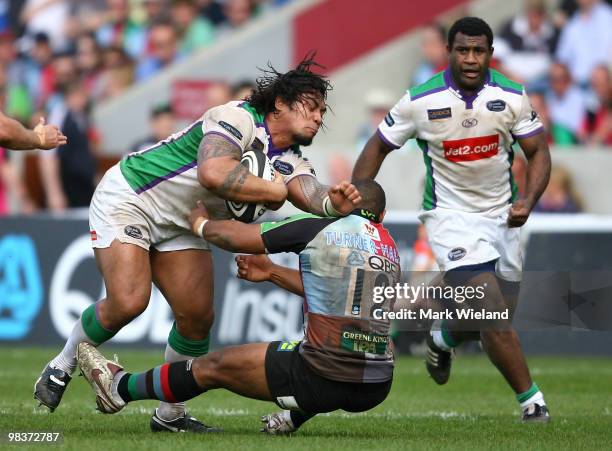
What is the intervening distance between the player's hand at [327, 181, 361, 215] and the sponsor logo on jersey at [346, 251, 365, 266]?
0.24 m

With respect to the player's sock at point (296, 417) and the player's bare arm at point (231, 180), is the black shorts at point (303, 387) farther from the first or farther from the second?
the player's bare arm at point (231, 180)

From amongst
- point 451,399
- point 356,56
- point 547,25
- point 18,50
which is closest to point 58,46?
point 18,50

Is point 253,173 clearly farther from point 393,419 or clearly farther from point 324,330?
point 393,419

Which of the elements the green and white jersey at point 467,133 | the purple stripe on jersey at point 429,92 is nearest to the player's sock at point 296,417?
the green and white jersey at point 467,133

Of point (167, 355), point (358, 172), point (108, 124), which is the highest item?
point (358, 172)

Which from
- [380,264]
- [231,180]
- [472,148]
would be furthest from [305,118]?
[472,148]

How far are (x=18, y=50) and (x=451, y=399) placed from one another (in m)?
13.2

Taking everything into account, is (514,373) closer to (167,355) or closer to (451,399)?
(451,399)

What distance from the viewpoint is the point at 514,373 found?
930cm

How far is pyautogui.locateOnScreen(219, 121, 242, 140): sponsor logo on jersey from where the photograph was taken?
7.89 m

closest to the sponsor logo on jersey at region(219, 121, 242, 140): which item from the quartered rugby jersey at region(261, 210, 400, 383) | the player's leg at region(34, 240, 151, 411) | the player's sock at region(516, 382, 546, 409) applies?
the quartered rugby jersey at region(261, 210, 400, 383)

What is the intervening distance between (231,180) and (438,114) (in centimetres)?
233

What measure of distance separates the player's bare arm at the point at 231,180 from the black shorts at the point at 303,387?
88 centimetres

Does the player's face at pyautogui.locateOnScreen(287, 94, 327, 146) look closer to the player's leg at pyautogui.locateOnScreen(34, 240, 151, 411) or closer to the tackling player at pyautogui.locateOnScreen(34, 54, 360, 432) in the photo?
the tackling player at pyautogui.locateOnScreen(34, 54, 360, 432)
